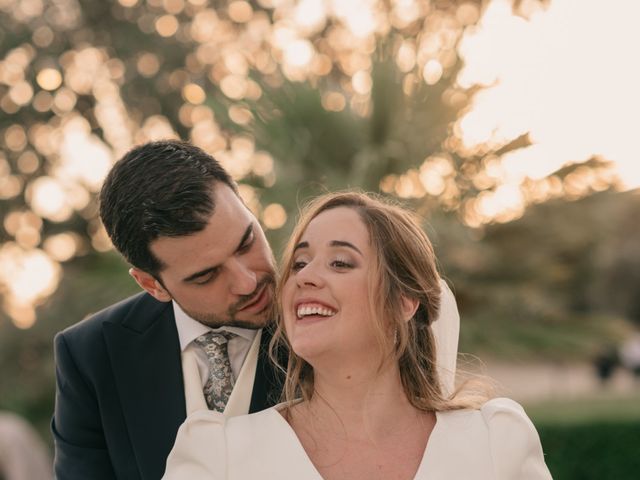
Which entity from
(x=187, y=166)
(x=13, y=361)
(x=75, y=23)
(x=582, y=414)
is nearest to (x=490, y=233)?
(x=582, y=414)

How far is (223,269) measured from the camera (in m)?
2.88

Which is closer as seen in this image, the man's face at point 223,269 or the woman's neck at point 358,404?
the woman's neck at point 358,404

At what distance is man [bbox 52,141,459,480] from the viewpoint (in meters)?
2.88

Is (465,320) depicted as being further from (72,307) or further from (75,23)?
(75,23)

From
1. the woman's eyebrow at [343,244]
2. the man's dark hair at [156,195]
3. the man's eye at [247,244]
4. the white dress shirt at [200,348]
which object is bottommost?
the white dress shirt at [200,348]

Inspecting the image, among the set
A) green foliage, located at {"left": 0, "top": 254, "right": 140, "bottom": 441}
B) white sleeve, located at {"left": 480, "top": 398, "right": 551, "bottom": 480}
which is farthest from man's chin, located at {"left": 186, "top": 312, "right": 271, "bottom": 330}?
green foliage, located at {"left": 0, "top": 254, "right": 140, "bottom": 441}

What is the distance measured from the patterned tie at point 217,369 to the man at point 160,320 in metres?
0.01

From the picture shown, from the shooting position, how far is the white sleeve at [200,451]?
99.9 inches

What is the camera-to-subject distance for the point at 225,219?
287cm

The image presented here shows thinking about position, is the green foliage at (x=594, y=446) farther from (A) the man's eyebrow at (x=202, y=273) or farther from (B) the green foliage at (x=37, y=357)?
(A) the man's eyebrow at (x=202, y=273)

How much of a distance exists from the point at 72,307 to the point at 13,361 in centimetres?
153

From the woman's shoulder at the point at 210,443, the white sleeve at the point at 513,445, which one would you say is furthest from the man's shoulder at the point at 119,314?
the white sleeve at the point at 513,445

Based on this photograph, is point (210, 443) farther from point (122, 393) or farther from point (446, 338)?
point (446, 338)

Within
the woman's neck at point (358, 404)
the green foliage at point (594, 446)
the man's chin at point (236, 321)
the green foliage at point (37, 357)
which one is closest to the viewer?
the woman's neck at point (358, 404)
